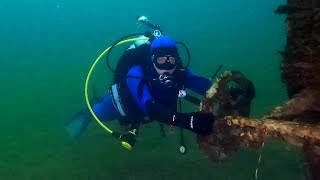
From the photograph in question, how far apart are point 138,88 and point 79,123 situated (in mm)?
4313

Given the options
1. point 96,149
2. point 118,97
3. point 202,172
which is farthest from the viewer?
point 96,149

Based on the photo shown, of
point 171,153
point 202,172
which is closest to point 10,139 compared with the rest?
point 171,153

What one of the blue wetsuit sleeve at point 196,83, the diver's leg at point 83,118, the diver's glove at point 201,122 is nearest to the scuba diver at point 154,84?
the blue wetsuit sleeve at point 196,83

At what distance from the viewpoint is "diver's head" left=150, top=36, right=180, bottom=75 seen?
5.82 metres

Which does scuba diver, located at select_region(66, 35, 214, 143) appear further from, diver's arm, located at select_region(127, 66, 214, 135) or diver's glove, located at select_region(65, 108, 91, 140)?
diver's glove, located at select_region(65, 108, 91, 140)

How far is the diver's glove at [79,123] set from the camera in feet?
31.1

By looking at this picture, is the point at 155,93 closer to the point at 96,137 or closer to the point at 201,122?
the point at 201,122

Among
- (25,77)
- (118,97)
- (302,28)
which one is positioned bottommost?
(25,77)

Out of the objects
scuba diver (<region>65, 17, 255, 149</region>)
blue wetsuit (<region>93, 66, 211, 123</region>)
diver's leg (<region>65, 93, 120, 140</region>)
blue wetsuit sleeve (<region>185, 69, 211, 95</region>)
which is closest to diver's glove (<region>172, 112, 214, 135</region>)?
scuba diver (<region>65, 17, 255, 149</region>)

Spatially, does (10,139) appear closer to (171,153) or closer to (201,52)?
(171,153)

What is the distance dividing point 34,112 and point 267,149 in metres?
8.35

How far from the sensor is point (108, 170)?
7.90m

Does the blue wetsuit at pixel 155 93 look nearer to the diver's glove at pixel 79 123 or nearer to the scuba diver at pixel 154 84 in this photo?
the scuba diver at pixel 154 84

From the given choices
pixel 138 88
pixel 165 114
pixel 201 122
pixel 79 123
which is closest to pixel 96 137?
pixel 79 123
